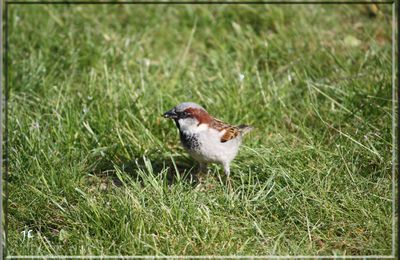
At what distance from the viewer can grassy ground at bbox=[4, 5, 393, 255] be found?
371cm

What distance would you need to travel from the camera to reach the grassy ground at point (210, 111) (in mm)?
3711

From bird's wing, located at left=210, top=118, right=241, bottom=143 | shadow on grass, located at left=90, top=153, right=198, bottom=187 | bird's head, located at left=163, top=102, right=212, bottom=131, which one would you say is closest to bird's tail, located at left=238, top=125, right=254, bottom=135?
bird's wing, located at left=210, top=118, right=241, bottom=143

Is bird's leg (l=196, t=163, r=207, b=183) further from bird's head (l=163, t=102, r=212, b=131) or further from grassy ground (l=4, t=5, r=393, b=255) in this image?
bird's head (l=163, t=102, r=212, b=131)

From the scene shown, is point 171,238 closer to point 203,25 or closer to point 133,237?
point 133,237

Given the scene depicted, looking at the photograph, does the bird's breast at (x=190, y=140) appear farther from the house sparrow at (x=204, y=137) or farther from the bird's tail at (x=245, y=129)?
the bird's tail at (x=245, y=129)

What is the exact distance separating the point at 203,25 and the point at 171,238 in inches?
124

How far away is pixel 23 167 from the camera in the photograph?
14.2ft

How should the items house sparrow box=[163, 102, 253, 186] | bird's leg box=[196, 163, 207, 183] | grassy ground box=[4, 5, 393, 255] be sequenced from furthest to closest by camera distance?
1. bird's leg box=[196, 163, 207, 183]
2. house sparrow box=[163, 102, 253, 186]
3. grassy ground box=[4, 5, 393, 255]

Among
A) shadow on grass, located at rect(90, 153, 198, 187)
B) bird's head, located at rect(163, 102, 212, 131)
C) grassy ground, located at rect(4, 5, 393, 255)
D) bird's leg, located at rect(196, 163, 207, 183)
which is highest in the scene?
bird's head, located at rect(163, 102, 212, 131)

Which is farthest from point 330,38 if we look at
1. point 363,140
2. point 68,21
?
point 68,21

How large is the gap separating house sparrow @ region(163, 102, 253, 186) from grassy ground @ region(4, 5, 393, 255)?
0.58 feet

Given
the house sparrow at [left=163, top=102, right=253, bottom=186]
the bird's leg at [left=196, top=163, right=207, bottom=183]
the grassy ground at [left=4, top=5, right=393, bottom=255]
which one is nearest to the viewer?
the grassy ground at [left=4, top=5, right=393, bottom=255]

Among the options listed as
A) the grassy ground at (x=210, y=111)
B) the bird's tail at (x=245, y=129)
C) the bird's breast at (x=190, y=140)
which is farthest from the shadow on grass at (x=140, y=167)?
the bird's tail at (x=245, y=129)

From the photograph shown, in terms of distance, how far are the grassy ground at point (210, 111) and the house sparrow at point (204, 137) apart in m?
0.18
